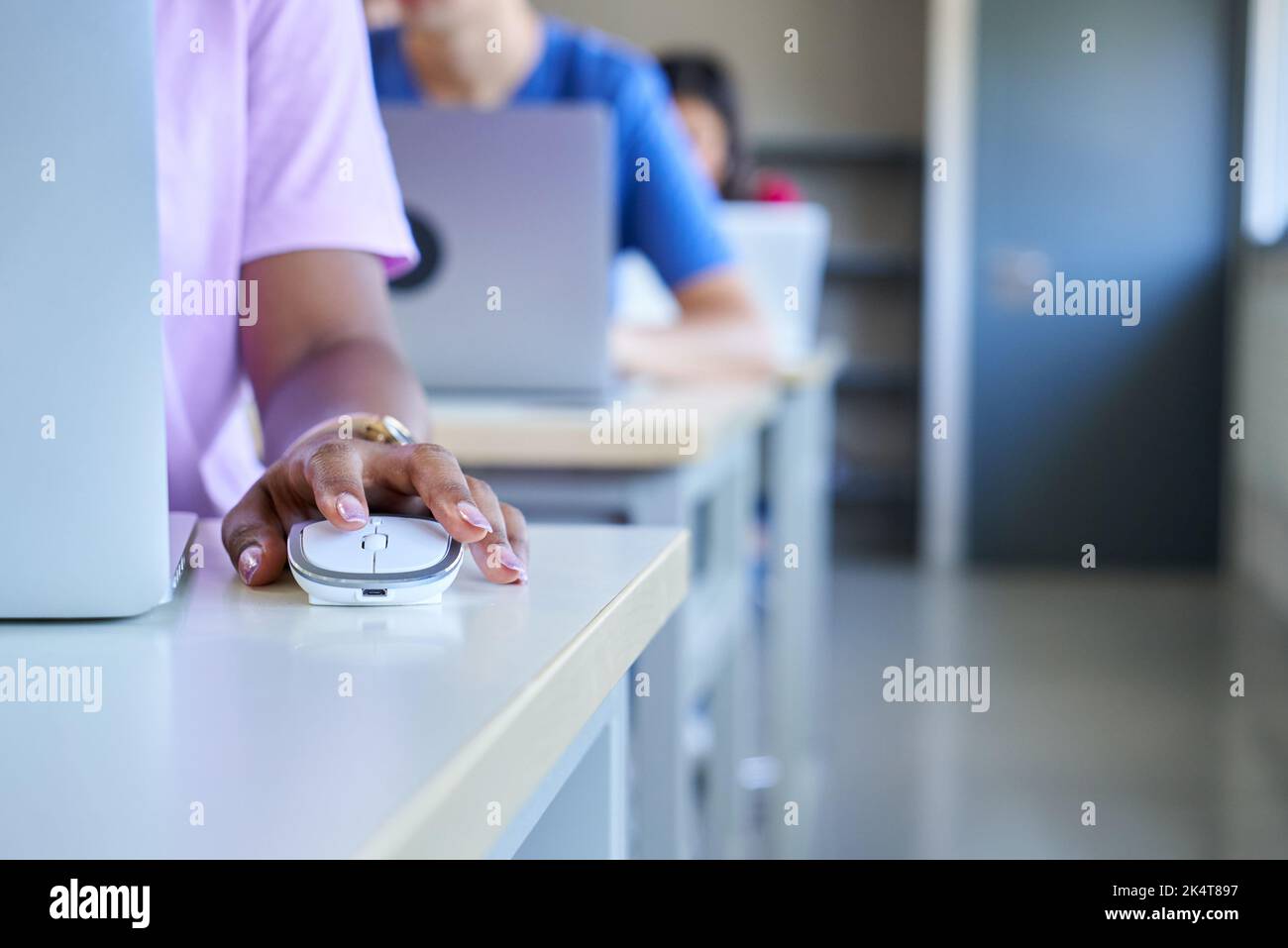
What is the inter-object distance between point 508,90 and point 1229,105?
397cm

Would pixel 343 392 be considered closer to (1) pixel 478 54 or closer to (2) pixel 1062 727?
(1) pixel 478 54

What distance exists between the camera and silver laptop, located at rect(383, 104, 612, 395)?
159cm

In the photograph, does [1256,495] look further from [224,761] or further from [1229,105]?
[224,761]

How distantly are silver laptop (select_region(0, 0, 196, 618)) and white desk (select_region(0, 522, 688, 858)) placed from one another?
1.2 inches

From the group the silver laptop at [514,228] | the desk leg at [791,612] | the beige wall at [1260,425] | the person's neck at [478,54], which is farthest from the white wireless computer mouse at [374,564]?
the beige wall at [1260,425]

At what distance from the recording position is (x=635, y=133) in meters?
2.28

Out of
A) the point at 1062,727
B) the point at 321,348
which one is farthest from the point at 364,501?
the point at 1062,727

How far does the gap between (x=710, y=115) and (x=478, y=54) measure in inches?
99.0

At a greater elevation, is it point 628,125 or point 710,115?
point 710,115

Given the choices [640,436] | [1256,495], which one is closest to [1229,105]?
[1256,495]

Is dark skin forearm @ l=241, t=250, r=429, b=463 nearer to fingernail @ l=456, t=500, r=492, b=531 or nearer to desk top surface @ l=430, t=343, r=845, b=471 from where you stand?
fingernail @ l=456, t=500, r=492, b=531

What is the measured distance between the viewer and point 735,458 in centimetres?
204

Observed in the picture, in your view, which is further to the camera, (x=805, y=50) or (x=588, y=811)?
(x=805, y=50)

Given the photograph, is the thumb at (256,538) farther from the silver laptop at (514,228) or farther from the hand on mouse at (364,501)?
the silver laptop at (514,228)
